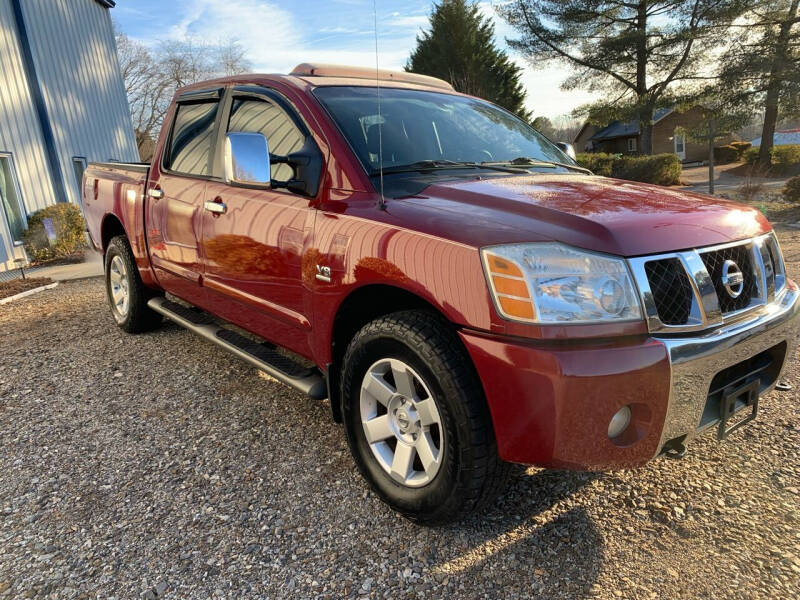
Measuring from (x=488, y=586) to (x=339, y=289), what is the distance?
4.25 ft

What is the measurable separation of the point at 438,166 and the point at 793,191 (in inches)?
565

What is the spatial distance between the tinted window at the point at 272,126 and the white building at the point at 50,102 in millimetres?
8573

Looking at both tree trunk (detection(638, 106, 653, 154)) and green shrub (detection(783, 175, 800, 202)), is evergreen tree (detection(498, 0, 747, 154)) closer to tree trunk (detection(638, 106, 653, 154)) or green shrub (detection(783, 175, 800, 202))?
tree trunk (detection(638, 106, 653, 154))

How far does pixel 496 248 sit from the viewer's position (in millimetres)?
1892

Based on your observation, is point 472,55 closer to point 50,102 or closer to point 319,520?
point 50,102

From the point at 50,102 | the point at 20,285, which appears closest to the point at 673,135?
the point at 50,102

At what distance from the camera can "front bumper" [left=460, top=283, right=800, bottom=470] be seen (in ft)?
5.86

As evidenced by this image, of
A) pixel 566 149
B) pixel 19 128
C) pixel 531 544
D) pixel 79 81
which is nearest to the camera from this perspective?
pixel 531 544

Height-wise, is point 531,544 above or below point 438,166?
below

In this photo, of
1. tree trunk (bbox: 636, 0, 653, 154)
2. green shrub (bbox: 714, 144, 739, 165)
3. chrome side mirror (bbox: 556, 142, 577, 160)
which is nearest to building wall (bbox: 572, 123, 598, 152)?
green shrub (bbox: 714, 144, 739, 165)

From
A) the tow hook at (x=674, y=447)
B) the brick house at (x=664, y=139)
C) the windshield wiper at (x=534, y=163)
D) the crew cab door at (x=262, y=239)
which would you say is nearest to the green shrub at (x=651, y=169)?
the brick house at (x=664, y=139)

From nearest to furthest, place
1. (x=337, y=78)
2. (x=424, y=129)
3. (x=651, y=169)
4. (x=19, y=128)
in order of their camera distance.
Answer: (x=424, y=129)
(x=337, y=78)
(x=19, y=128)
(x=651, y=169)

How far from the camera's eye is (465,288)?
1.94 m

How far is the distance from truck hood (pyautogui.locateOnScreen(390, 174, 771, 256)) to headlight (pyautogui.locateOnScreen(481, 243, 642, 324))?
0.15ft
